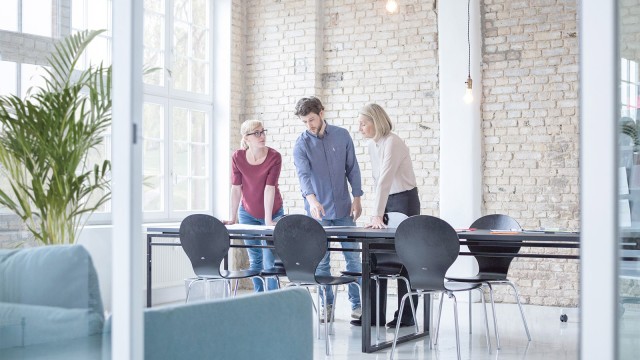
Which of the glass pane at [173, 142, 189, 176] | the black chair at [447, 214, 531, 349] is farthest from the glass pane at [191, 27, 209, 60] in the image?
the black chair at [447, 214, 531, 349]

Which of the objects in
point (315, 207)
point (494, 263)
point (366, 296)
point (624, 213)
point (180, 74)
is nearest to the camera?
point (624, 213)

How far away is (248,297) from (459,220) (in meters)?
5.25

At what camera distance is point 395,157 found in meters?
6.05

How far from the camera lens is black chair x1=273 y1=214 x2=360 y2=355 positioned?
5.45 meters

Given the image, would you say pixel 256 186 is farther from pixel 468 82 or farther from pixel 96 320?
pixel 96 320

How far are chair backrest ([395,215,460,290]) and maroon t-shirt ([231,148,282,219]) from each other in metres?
1.94

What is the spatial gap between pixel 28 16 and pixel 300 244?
8.92 feet

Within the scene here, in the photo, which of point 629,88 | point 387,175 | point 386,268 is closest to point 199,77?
point 387,175

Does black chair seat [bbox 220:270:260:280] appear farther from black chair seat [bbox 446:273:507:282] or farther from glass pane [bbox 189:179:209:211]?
glass pane [bbox 189:179:209:211]

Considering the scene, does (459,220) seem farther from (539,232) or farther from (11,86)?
(11,86)

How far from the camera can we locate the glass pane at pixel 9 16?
3.25 metres

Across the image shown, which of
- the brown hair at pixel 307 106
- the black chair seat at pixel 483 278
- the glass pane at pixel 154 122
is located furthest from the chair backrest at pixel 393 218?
the glass pane at pixel 154 122

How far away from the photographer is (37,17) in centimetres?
317

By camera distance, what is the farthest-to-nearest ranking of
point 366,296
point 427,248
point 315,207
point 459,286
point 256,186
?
1. point 256,186
2. point 315,207
3. point 366,296
4. point 459,286
5. point 427,248
